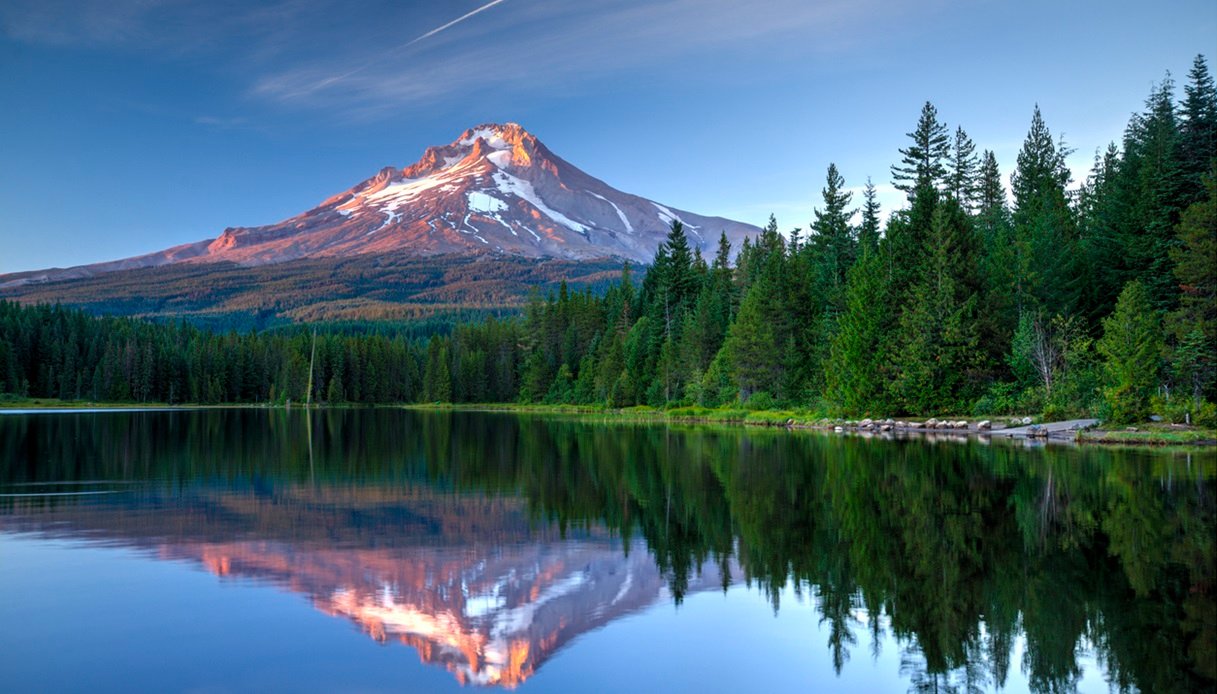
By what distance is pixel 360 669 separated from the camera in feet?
32.9

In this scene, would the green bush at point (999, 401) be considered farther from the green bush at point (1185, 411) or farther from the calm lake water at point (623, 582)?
the calm lake water at point (623, 582)

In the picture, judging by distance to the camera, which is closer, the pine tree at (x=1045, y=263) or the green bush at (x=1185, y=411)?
the green bush at (x=1185, y=411)

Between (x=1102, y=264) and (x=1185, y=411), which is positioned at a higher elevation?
(x=1102, y=264)

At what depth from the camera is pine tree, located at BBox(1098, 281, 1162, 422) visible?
132ft

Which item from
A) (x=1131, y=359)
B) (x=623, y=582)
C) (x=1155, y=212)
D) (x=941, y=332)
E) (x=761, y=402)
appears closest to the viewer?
(x=623, y=582)

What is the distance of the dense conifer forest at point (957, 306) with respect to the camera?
42.1 meters

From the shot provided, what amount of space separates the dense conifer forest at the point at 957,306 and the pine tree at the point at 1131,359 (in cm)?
10

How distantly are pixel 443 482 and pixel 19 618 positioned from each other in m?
15.9

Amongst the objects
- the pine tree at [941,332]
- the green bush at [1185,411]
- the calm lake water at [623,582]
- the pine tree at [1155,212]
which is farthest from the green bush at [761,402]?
the calm lake water at [623,582]

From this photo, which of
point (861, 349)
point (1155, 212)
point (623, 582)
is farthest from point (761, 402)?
point (623, 582)

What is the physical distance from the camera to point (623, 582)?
1421 cm

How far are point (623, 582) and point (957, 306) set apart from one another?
4767 centimetres

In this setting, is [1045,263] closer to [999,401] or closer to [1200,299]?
[999,401]

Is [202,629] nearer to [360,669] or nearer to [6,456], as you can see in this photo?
[360,669]
